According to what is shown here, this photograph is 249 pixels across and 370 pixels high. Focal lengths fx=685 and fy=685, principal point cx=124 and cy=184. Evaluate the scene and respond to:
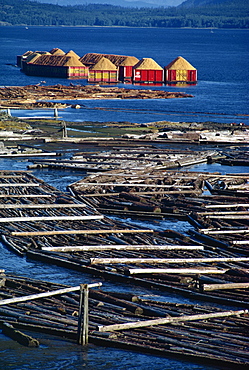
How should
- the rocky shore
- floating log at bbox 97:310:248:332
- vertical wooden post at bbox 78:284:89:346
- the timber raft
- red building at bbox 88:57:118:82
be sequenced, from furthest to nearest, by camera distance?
red building at bbox 88:57:118:82
the rocky shore
the timber raft
floating log at bbox 97:310:248:332
vertical wooden post at bbox 78:284:89:346

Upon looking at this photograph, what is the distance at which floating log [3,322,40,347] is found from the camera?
662 inches

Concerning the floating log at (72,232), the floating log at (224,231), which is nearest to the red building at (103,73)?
the floating log at (224,231)

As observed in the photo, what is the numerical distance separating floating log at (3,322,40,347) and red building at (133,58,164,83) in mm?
100041

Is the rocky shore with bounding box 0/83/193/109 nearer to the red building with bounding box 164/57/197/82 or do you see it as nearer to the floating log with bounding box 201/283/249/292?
the red building with bounding box 164/57/197/82

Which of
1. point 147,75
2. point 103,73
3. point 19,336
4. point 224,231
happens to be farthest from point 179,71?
point 19,336

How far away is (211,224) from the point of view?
27.1m

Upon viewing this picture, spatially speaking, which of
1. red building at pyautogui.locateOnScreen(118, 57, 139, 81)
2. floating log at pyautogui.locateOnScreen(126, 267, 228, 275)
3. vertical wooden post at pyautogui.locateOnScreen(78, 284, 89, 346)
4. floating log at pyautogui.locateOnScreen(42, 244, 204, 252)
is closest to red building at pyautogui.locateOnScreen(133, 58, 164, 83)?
red building at pyautogui.locateOnScreen(118, 57, 139, 81)

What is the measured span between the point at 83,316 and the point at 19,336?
83.4 inches

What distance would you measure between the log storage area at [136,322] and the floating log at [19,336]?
1.0 inches

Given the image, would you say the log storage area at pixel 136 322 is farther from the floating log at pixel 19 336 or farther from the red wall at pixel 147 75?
the red wall at pixel 147 75

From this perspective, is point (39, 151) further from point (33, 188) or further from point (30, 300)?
point (30, 300)

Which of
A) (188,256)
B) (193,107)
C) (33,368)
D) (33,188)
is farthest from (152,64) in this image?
(33,368)

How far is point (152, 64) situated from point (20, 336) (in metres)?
102

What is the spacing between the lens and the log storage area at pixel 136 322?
16.0 meters
